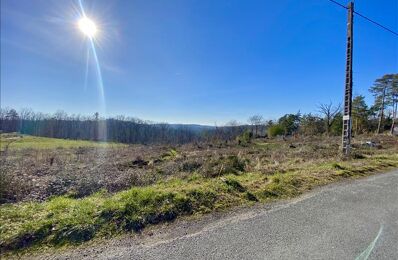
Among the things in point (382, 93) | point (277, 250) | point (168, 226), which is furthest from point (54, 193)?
point (382, 93)

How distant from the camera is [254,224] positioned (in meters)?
3.66

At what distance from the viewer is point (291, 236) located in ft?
10.7

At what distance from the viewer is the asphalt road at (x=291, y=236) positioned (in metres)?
2.80

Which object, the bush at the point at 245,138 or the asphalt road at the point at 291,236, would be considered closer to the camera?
the asphalt road at the point at 291,236

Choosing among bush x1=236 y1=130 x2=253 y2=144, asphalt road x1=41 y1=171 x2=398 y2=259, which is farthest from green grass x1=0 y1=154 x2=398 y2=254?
bush x1=236 y1=130 x2=253 y2=144

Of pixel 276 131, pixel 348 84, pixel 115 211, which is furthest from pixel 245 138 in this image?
pixel 115 211

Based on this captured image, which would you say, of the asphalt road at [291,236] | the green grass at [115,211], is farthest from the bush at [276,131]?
the asphalt road at [291,236]

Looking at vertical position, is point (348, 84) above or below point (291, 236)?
above

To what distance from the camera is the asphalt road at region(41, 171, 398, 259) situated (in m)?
2.80

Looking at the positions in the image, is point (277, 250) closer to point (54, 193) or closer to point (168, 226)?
point (168, 226)

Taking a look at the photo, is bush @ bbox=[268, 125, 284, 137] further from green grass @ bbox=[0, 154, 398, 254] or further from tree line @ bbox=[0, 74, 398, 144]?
green grass @ bbox=[0, 154, 398, 254]

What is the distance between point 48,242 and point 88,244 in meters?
0.53

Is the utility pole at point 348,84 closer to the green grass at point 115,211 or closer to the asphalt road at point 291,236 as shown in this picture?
the green grass at point 115,211

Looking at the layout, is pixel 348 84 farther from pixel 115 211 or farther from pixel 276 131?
pixel 276 131
